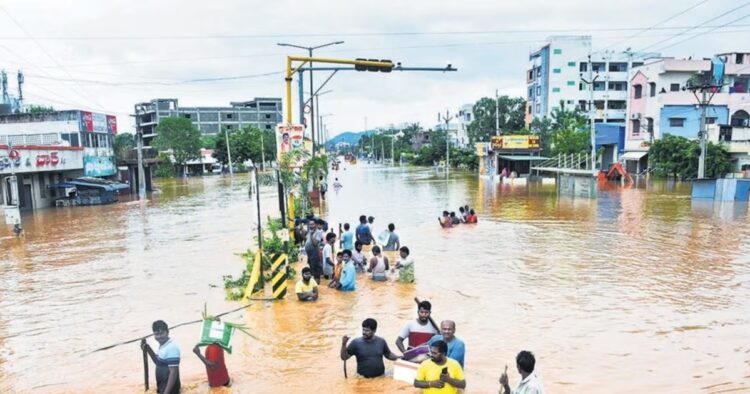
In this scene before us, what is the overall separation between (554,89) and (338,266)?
75249 mm

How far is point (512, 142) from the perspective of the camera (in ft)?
198

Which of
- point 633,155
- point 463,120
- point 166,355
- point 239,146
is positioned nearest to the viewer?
point 166,355

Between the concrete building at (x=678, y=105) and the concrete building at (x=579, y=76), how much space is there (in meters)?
19.0

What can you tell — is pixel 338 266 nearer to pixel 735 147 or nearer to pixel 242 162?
pixel 735 147

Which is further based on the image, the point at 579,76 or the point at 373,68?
the point at 579,76

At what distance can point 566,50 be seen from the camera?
267 feet

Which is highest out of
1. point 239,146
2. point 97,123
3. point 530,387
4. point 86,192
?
point 97,123

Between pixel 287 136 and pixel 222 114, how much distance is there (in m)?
124

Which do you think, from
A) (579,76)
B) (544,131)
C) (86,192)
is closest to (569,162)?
(544,131)

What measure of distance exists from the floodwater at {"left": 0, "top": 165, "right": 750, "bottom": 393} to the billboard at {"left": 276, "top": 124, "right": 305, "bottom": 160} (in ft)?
13.7

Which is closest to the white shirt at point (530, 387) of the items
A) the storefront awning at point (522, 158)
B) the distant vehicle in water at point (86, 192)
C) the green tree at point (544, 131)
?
the distant vehicle in water at point (86, 192)

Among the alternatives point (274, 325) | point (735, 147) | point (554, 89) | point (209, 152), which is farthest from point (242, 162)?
point (274, 325)

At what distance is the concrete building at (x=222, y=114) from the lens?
124 m

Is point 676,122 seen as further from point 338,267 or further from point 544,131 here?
point 338,267
